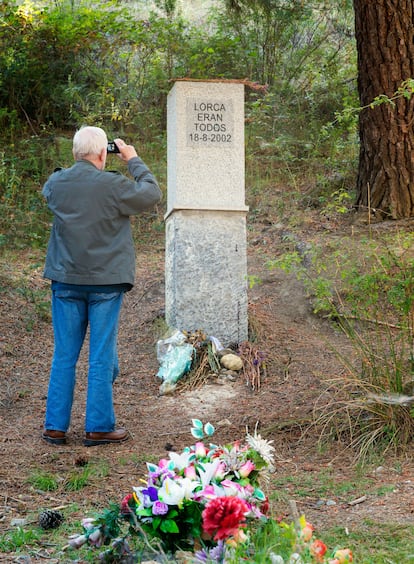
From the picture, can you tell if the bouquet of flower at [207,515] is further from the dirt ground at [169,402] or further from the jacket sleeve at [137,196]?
the jacket sleeve at [137,196]

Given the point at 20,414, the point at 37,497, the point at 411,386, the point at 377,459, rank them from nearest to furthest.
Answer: the point at 37,497, the point at 377,459, the point at 411,386, the point at 20,414

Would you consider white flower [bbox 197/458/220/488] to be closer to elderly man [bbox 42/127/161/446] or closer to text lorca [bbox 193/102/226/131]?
elderly man [bbox 42/127/161/446]

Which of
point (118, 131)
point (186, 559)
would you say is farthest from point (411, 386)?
point (118, 131)

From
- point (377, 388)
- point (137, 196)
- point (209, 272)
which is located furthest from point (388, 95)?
point (377, 388)

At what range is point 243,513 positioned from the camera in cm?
239

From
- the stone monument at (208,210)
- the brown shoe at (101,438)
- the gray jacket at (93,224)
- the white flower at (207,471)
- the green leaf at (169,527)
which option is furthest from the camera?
the stone monument at (208,210)

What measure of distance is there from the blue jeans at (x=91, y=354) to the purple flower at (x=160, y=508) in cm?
207

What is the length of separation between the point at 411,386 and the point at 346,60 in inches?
338

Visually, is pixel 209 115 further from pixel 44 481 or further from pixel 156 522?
pixel 156 522

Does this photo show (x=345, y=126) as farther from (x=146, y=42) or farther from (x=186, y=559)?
(x=186, y=559)

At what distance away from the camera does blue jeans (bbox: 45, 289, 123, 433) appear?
14.7 feet

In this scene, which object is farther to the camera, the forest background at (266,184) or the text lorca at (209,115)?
the text lorca at (209,115)

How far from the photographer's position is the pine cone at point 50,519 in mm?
3170

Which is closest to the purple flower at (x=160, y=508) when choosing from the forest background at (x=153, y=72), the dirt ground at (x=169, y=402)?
the dirt ground at (x=169, y=402)
